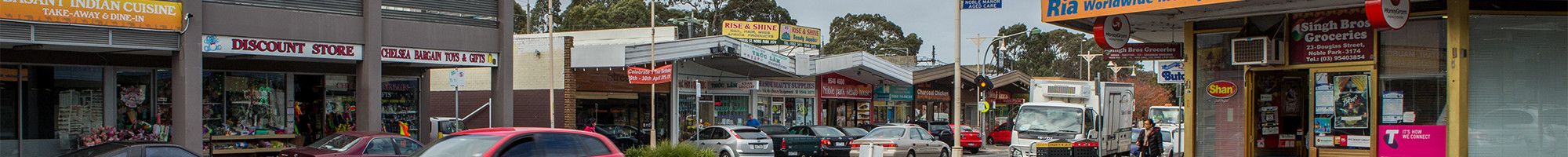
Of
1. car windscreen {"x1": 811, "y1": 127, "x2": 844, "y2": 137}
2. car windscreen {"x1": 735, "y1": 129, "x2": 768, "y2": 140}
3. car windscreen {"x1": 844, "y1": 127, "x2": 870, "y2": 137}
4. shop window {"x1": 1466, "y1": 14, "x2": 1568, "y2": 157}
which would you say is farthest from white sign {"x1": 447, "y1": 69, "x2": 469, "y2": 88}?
shop window {"x1": 1466, "y1": 14, "x2": 1568, "y2": 157}

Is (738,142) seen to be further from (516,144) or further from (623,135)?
(516,144)

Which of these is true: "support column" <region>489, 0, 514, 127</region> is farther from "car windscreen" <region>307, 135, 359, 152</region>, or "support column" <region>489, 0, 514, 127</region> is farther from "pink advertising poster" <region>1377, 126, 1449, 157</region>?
"pink advertising poster" <region>1377, 126, 1449, 157</region>

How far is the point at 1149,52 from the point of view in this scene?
21.4 metres

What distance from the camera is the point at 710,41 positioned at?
3462cm

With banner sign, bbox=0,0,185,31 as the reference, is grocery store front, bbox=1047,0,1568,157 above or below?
below

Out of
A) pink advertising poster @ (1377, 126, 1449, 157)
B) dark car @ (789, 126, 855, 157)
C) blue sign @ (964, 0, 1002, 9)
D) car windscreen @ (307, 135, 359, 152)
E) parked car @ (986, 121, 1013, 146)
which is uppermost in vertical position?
blue sign @ (964, 0, 1002, 9)

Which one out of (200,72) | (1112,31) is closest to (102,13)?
(200,72)

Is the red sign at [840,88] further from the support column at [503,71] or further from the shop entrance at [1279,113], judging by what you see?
the shop entrance at [1279,113]

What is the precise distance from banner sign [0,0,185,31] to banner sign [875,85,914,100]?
3140cm

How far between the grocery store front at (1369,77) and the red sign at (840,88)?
80.1 feet

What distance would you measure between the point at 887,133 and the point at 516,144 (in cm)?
1673

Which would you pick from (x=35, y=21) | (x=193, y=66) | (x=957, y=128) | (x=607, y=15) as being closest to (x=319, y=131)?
(x=193, y=66)

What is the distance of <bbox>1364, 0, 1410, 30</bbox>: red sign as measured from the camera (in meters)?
15.2

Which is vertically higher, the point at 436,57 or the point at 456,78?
the point at 436,57
